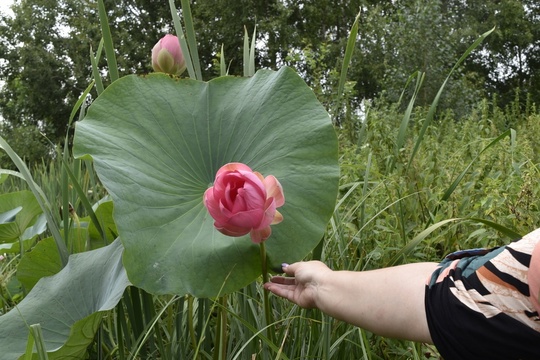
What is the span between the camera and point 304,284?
908mm

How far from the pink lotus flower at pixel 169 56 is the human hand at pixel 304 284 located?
506 millimetres

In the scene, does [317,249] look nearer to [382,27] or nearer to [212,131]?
[212,131]

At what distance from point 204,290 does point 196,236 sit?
76mm

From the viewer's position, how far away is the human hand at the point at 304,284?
880 mm

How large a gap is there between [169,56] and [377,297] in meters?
0.65

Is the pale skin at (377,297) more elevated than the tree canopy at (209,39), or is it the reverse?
the pale skin at (377,297)

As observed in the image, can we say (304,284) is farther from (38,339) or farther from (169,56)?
(169,56)

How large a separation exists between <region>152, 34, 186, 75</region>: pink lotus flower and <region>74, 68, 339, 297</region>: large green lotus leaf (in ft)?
0.66

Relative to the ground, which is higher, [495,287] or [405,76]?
[495,287]

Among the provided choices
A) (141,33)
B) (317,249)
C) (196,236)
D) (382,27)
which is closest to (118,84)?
(196,236)

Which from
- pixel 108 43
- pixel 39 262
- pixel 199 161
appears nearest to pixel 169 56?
pixel 108 43

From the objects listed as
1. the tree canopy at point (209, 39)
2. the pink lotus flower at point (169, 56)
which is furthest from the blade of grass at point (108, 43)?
the tree canopy at point (209, 39)

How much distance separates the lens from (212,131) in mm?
1010

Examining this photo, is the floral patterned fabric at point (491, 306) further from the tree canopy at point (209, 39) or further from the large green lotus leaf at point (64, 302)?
the tree canopy at point (209, 39)
